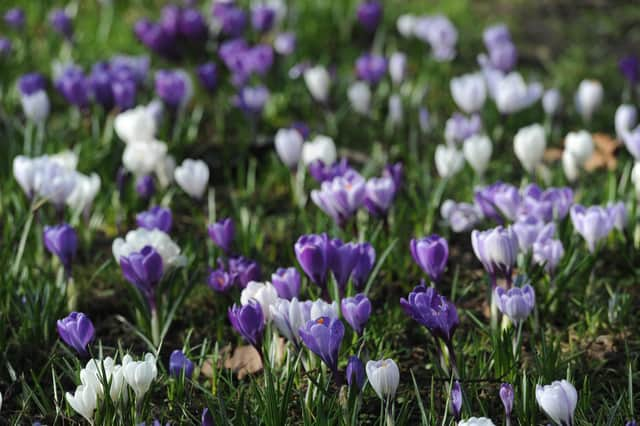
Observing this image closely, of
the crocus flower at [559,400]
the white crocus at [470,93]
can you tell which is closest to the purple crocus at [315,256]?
the crocus flower at [559,400]

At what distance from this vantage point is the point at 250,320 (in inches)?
82.1

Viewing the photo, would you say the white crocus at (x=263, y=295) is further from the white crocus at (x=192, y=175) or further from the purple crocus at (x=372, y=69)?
the purple crocus at (x=372, y=69)

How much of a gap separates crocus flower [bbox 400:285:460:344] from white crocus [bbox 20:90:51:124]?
6.66 ft

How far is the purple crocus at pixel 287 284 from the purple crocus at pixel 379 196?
0.51 m

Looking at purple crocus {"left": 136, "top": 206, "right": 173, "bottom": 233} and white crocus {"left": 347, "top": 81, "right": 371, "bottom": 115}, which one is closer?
purple crocus {"left": 136, "top": 206, "right": 173, "bottom": 233}

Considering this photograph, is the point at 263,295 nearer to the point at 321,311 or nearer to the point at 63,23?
the point at 321,311

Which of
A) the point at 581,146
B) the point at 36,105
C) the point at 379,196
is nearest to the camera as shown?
the point at 379,196

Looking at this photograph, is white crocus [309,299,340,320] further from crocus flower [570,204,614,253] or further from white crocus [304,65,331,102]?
white crocus [304,65,331,102]

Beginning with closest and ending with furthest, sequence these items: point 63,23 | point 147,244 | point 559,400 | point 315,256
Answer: point 559,400 < point 315,256 < point 147,244 < point 63,23

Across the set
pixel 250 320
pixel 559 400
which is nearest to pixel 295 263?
pixel 250 320

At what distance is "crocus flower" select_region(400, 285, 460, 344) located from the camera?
6.64 feet

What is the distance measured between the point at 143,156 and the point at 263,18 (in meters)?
1.77

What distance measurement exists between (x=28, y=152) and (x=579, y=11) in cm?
374

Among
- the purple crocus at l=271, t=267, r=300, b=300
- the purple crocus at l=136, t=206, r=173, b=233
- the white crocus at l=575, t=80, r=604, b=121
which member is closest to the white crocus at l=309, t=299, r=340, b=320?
the purple crocus at l=271, t=267, r=300, b=300
